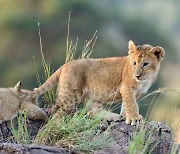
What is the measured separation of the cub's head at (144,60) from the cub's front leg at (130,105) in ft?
0.56

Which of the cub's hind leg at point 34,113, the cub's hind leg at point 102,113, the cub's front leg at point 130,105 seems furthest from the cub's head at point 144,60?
the cub's hind leg at point 34,113

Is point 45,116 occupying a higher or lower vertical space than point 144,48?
lower

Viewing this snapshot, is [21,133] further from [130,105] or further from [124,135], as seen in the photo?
[130,105]

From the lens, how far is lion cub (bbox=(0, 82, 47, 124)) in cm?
933

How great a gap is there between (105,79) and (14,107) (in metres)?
1.17

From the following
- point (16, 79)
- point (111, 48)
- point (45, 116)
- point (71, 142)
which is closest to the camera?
point (71, 142)

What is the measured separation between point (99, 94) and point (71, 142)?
1.65 metres

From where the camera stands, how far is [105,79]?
9.84m

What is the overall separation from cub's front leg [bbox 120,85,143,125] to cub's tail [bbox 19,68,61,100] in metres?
0.91

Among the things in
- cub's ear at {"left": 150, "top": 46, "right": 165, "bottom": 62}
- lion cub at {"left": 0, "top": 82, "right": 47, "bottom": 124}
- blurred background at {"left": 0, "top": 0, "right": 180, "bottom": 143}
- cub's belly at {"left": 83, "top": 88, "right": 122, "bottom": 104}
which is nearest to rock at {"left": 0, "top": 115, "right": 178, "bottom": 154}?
lion cub at {"left": 0, "top": 82, "right": 47, "bottom": 124}

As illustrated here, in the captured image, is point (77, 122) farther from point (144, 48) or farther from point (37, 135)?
point (144, 48)

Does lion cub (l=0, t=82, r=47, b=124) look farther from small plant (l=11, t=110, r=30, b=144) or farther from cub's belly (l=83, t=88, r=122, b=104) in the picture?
cub's belly (l=83, t=88, r=122, b=104)

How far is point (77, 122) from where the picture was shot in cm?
→ 854

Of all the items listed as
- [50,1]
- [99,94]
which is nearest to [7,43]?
[50,1]
